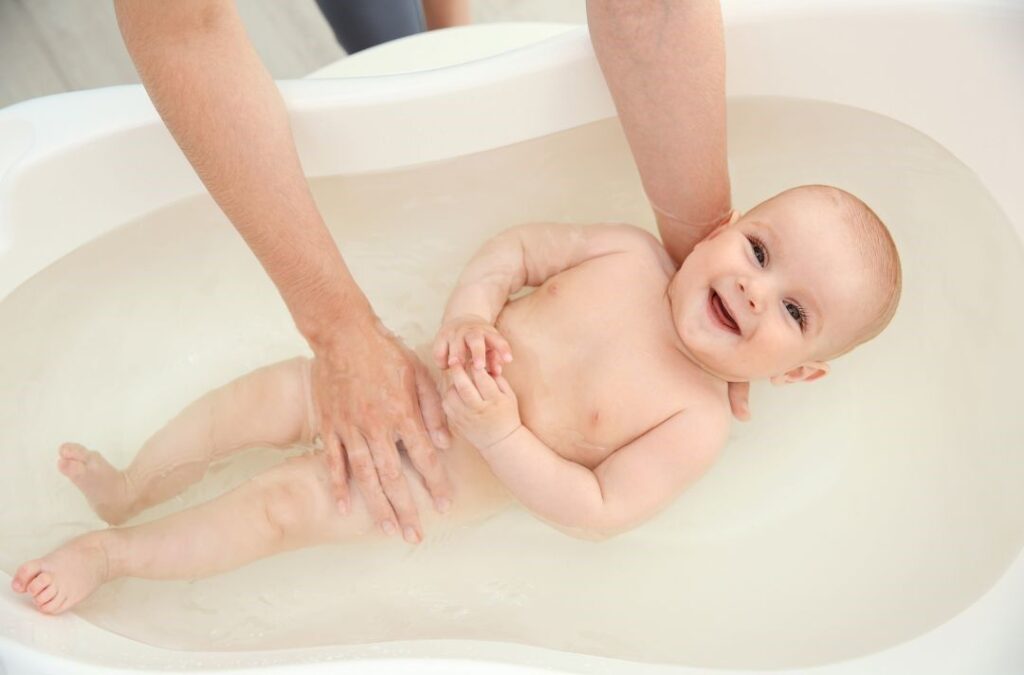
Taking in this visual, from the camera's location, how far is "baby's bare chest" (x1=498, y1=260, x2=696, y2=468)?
1.12m

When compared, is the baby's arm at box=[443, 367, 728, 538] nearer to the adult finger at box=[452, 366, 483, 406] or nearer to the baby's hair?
the adult finger at box=[452, 366, 483, 406]

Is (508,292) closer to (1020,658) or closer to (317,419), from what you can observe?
(317,419)

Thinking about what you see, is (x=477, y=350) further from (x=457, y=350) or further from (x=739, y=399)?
(x=739, y=399)

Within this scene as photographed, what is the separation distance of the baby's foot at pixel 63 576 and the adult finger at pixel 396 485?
31cm

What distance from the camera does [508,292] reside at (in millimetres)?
1193

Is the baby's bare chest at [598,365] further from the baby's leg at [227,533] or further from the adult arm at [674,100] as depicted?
the baby's leg at [227,533]

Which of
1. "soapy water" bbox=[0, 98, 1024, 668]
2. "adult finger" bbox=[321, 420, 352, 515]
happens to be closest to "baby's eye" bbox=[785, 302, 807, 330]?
"soapy water" bbox=[0, 98, 1024, 668]

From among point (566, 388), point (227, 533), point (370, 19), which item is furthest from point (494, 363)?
point (370, 19)

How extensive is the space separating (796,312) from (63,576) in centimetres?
81

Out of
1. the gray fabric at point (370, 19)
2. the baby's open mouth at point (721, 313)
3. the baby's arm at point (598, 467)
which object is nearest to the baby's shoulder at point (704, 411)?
the baby's arm at point (598, 467)

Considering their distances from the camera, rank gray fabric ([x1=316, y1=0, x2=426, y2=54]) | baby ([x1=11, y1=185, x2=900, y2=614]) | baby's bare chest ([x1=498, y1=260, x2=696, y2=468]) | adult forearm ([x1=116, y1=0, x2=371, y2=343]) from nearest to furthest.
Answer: adult forearm ([x1=116, y1=0, x2=371, y2=343])
baby ([x1=11, y1=185, x2=900, y2=614])
baby's bare chest ([x1=498, y1=260, x2=696, y2=468])
gray fabric ([x1=316, y1=0, x2=426, y2=54])

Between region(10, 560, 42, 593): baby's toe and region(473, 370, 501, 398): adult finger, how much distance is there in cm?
48

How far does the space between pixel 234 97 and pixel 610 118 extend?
19.1 inches

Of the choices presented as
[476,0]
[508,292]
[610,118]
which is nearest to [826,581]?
[508,292]
